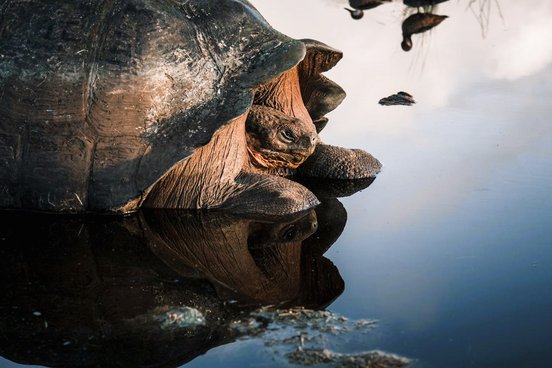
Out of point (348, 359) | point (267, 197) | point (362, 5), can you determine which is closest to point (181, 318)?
point (348, 359)

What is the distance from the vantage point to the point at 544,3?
15406mm

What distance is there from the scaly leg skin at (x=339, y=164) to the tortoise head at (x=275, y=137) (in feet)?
1.60

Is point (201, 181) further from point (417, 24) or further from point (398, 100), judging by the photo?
point (417, 24)

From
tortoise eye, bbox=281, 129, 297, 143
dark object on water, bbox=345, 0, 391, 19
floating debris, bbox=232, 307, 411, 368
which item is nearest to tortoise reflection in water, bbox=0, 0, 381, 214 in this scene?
tortoise eye, bbox=281, 129, 297, 143

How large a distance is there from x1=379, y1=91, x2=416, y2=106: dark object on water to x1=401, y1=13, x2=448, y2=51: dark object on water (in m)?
2.74

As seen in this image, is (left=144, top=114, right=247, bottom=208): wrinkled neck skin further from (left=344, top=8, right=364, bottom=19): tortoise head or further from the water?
(left=344, top=8, right=364, bottom=19): tortoise head

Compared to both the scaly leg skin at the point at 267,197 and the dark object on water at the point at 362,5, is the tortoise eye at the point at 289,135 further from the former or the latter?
the dark object on water at the point at 362,5

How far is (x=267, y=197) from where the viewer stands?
597cm

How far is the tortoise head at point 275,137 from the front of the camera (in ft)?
21.2

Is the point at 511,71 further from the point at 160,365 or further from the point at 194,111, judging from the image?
the point at 160,365

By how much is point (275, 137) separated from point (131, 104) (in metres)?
1.28

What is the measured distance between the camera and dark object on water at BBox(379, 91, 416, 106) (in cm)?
970

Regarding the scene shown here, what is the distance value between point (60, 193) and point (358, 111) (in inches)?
176

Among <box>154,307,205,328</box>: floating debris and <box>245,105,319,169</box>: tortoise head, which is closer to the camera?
<box>154,307,205,328</box>: floating debris
